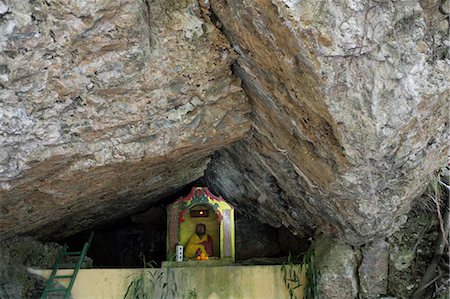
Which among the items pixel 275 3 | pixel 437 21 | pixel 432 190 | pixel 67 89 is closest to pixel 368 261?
pixel 432 190

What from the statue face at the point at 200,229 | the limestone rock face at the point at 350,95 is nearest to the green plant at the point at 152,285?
the statue face at the point at 200,229

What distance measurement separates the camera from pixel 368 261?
3811mm

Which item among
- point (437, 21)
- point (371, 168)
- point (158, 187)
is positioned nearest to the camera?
point (437, 21)

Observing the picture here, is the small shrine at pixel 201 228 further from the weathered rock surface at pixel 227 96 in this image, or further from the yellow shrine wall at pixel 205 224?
the weathered rock surface at pixel 227 96

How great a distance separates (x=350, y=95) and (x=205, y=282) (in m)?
2.26

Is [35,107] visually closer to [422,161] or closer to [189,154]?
[189,154]

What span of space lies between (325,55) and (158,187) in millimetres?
2752

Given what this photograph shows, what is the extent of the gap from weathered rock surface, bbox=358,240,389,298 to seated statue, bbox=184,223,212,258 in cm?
168

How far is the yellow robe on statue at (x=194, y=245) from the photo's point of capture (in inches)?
190

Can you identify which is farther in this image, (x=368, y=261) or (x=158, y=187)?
(x=158, y=187)

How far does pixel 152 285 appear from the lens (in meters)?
3.95

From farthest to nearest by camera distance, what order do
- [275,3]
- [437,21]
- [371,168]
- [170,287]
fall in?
1. [170,287]
2. [371,168]
3. [437,21]
4. [275,3]

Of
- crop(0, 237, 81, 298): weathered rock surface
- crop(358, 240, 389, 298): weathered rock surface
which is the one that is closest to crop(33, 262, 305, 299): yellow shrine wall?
crop(0, 237, 81, 298): weathered rock surface

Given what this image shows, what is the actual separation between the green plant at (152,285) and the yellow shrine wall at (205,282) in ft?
0.09
